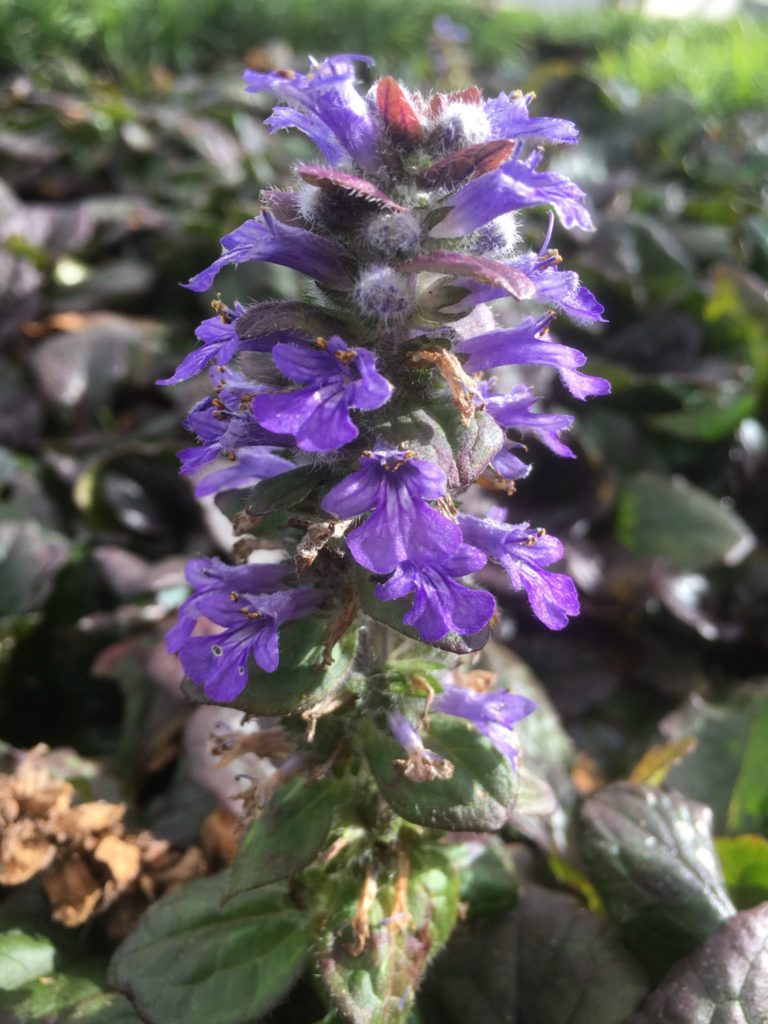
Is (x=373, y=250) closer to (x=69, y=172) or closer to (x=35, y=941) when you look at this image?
(x=35, y=941)

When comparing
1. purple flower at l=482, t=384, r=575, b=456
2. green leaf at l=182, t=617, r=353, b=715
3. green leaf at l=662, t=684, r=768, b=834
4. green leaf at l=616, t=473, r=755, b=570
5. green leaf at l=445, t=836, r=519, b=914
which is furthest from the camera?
green leaf at l=616, t=473, r=755, b=570

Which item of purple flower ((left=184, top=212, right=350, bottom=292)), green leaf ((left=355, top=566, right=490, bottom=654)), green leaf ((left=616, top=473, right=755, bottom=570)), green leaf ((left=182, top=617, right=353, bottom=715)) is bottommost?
green leaf ((left=616, top=473, right=755, bottom=570))

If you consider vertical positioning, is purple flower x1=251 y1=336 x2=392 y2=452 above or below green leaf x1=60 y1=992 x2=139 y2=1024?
above

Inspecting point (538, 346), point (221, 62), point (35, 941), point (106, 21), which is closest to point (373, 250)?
point (538, 346)

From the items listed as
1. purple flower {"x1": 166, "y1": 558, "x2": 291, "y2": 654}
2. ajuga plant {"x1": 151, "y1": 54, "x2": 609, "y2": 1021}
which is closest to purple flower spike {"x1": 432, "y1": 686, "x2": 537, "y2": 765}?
ajuga plant {"x1": 151, "y1": 54, "x2": 609, "y2": 1021}

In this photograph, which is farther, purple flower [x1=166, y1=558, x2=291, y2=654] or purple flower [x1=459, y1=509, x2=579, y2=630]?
purple flower [x1=166, y1=558, x2=291, y2=654]

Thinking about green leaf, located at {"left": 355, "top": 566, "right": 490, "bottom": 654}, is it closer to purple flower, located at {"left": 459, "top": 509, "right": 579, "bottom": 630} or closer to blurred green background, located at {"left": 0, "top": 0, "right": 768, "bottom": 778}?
purple flower, located at {"left": 459, "top": 509, "right": 579, "bottom": 630}

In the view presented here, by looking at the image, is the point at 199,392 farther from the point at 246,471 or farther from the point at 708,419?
the point at 708,419
